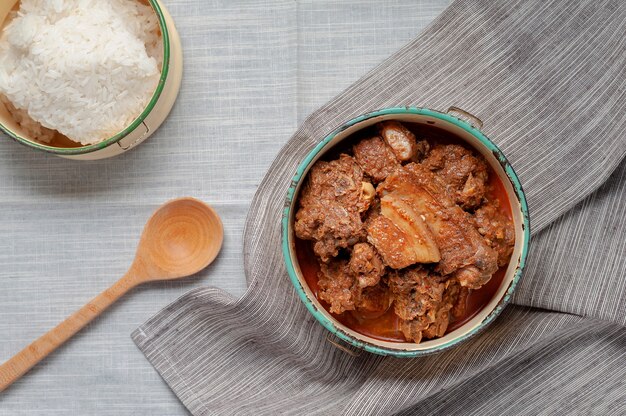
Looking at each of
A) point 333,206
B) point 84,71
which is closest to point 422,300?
point 333,206

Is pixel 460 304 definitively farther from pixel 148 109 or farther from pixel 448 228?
pixel 148 109

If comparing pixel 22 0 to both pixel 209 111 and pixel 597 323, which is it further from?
pixel 597 323

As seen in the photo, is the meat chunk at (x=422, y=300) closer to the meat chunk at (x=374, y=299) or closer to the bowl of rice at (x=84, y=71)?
the meat chunk at (x=374, y=299)

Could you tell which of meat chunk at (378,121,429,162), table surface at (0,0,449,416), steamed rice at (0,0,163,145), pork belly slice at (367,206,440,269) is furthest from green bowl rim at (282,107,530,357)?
steamed rice at (0,0,163,145)

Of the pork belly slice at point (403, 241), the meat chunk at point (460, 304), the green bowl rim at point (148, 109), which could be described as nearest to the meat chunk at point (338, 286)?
the pork belly slice at point (403, 241)

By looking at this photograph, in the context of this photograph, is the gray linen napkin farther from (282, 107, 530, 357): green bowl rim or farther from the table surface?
(282, 107, 530, 357): green bowl rim

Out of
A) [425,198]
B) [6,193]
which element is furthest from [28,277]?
[425,198]
